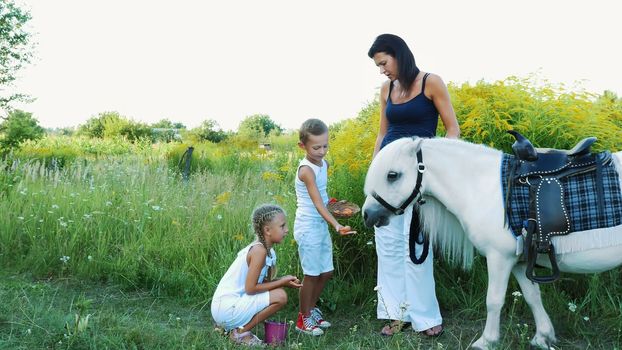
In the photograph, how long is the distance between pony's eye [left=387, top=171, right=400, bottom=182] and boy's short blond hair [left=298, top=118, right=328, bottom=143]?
2.45 feet

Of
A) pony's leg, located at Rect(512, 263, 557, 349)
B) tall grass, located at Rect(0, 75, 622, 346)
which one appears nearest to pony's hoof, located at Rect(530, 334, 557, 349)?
pony's leg, located at Rect(512, 263, 557, 349)

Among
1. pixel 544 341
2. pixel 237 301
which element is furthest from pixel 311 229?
pixel 544 341

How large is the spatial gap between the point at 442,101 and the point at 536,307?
4.45 feet

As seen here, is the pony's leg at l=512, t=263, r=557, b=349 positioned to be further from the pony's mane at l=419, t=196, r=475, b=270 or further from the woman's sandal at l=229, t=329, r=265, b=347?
the woman's sandal at l=229, t=329, r=265, b=347

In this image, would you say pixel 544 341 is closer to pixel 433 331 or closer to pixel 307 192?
pixel 433 331

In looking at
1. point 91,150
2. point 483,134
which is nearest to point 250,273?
point 483,134

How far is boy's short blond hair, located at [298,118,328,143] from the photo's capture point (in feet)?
11.9

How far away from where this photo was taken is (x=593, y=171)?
112 inches

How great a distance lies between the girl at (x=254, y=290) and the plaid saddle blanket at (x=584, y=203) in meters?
1.47

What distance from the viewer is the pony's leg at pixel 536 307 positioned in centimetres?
318

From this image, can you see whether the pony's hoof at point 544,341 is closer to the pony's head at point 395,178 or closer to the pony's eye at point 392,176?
the pony's head at point 395,178

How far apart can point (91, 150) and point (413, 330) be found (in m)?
21.5

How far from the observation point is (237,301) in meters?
3.59

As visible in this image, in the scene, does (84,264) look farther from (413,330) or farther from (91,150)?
(91,150)
